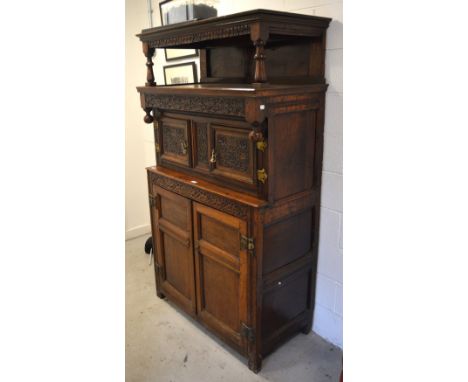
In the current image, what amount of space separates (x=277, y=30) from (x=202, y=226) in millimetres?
1072

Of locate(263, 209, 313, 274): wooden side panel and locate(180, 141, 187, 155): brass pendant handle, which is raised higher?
locate(180, 141, 187, 155): brass pendant handle

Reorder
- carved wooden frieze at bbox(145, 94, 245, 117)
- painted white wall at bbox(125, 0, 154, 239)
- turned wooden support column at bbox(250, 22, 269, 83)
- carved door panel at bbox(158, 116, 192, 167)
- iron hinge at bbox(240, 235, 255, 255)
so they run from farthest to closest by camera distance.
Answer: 1. painted white wall at bbox(125, 0, 154, 239)
2. carved door panel at bbox(158, 116, 192, 167)
3. iron hinge at bbox(240, 235, 255, 255)
4. carved wooden frieze at bbox(145, 94, 245, 117)
5. turned wooden support column at bbox(250, 22, 269, 83)

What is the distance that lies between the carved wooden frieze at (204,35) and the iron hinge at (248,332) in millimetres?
1415

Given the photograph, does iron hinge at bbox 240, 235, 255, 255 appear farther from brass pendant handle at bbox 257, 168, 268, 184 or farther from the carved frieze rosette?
brass pendant handle at bbox 257, 168, 268, 184

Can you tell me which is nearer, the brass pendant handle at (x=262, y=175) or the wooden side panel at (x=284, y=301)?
the brass pendant handle at (x=262, y=175)

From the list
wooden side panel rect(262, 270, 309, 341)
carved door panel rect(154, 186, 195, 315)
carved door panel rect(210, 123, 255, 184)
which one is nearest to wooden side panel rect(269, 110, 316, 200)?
carved door panel rect(210, 123, 255, 184)

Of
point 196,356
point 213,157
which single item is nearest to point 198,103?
point 213,157

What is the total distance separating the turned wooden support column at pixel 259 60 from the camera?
1522mm

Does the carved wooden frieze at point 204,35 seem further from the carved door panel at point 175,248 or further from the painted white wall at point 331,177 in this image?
the carved door panel at point 175,248

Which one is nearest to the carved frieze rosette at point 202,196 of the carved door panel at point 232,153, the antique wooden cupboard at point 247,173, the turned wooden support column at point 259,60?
the antique wooden cupboard at point 247,173

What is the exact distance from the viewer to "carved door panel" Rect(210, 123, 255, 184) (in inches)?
68.9

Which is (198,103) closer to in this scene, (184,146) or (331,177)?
(184,146)

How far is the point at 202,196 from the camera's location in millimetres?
1980
